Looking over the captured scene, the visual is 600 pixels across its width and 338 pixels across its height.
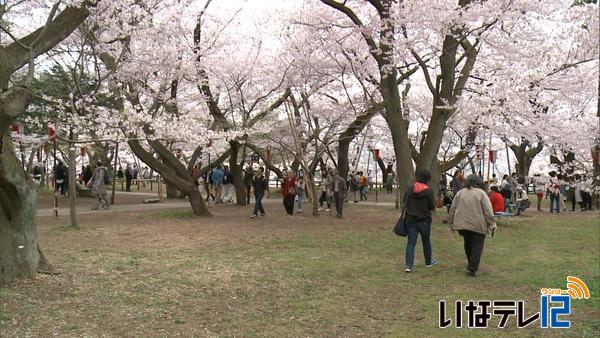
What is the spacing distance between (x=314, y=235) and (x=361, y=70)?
21.8 feet

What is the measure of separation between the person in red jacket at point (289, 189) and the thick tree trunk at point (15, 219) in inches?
409

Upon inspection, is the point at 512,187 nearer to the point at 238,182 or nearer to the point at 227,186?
Answer: the point at 238,182

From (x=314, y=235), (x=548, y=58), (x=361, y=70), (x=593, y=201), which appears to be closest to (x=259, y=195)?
(x=314, y=235)

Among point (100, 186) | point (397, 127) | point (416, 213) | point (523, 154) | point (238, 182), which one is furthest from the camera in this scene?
point (523, 154)

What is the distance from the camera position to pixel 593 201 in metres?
22.2

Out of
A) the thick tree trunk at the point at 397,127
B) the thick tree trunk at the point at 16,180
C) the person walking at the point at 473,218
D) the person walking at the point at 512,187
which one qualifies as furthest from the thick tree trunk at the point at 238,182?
the thick tree trunk at the point at 16,180

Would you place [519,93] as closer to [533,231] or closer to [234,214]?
[533,231]

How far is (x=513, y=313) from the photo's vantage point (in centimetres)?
579

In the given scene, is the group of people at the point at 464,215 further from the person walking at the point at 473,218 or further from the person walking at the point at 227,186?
the person walking at the point at 227,186

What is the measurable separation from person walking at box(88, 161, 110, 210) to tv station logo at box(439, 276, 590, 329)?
13748 millimetres

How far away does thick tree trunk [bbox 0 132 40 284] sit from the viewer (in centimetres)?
621

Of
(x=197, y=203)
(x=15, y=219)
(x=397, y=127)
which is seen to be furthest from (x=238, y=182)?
(x=15, y=219)

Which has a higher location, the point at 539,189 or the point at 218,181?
the point at 218,181

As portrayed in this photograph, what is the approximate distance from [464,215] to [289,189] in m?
9.53
